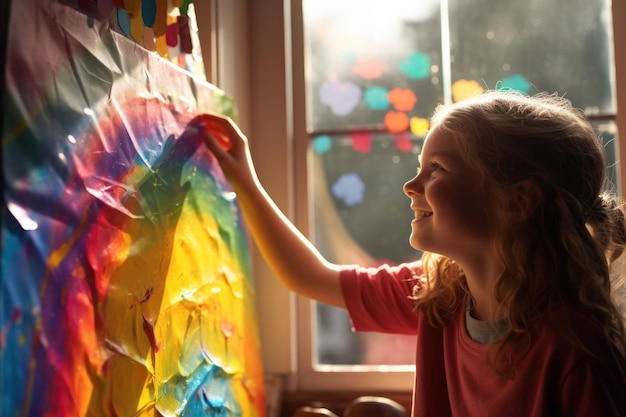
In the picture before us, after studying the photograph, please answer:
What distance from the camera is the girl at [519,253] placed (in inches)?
33.8

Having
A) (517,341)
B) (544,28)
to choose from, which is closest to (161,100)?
(517,341)

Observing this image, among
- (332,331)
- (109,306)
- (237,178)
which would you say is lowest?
(332,331)

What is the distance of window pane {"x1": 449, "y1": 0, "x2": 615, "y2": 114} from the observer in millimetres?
1264

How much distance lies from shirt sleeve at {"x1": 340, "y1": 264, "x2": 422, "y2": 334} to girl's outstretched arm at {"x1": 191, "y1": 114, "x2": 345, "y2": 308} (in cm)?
2

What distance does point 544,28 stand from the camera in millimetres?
1282

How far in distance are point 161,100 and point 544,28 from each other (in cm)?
78

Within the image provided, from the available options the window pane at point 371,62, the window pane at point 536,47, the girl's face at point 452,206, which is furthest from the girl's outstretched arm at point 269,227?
the window pane at point 536,47

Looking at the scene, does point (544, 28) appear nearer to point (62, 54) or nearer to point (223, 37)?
point (223, 37)

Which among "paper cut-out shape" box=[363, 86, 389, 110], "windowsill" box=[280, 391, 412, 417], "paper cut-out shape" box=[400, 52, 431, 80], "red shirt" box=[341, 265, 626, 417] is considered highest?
"paper cut-out shape" box=[400, 52, 431, 80]

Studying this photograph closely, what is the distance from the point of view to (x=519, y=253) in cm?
91

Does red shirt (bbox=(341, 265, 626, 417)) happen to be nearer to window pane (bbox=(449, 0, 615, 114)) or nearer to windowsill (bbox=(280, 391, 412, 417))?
windowsill (bbox=(280, 391, 412, 417))

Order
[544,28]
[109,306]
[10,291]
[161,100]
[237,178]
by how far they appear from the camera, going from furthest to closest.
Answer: [544,28]
[237,178]
[161,100]
[109,306]
[10,291]

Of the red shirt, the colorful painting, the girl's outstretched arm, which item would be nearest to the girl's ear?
the red shirt

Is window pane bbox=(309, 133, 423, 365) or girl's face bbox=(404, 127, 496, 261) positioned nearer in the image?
girl's face bbox=(404, 127, 496, 261)
